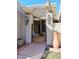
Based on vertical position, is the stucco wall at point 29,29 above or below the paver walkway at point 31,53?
above

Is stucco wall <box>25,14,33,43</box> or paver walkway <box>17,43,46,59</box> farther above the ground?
stucco wall <box>25,14,33,43</box>

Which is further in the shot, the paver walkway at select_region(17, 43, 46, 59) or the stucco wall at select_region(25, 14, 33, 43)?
the stucco wall at select_region(25, 14, 33, 43)

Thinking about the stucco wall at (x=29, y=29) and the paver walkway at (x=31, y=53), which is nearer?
the paver walkway at (x=31, y=53)

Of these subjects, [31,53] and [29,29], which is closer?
[31,53]

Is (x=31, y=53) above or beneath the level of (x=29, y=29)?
beneath
